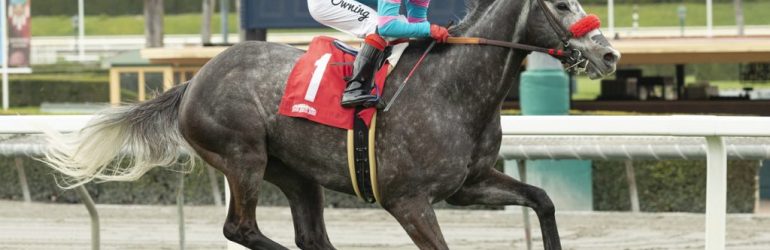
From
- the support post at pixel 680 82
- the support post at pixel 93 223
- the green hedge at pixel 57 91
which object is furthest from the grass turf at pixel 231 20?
the support post at pixel 93 223

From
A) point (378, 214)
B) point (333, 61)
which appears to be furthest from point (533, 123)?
point (378, 214)

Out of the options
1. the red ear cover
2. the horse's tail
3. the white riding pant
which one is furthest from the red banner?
the red ear cover

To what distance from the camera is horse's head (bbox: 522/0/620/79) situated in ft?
13.6

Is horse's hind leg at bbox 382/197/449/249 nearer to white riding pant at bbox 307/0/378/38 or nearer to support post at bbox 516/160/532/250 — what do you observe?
white riding pant at bbox 307/0/378/38

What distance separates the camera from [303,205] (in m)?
4.74

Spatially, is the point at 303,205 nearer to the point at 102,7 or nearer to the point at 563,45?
the point at 563,45

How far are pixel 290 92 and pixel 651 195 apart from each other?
5.70 meters

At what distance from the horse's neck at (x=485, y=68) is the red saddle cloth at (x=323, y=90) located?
223 mm

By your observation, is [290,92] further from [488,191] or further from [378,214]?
[378,214]

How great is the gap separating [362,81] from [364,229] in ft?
13.6

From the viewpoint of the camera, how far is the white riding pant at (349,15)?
4.53 metres

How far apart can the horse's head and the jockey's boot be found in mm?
484

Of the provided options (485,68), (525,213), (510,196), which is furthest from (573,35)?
(525,213)

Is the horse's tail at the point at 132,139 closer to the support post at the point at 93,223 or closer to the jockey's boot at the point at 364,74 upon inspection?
the support post at the point at 93,223
